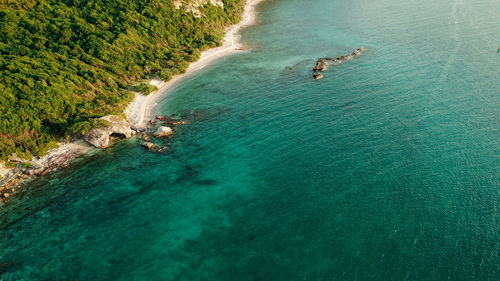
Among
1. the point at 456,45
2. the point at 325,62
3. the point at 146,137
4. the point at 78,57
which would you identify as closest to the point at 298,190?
the point at 146,137

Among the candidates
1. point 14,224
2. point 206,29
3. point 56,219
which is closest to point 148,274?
point 56,219

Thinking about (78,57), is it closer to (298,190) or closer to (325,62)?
(298,190)

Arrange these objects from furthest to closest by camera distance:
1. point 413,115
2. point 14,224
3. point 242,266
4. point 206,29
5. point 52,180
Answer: point 206,29 → point 413,115 → point 52,180 → point 14,224 → point 242,266

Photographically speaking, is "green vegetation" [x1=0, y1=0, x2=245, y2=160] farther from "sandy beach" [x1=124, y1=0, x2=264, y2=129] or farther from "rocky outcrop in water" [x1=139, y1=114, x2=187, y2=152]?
"rocky outcrop in water" [x1=139, y1=114, x2=187, y2=152]

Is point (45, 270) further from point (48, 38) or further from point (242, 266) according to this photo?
point (48, 38)

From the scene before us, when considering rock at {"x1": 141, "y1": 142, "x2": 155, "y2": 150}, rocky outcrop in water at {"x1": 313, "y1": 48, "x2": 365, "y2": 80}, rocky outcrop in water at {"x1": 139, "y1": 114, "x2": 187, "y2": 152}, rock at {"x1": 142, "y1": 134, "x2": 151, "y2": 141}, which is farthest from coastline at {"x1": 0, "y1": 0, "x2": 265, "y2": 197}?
rocky outcrop in water at {"x1": 313, "y1": 48, "x2": 365, "y2": 80}
